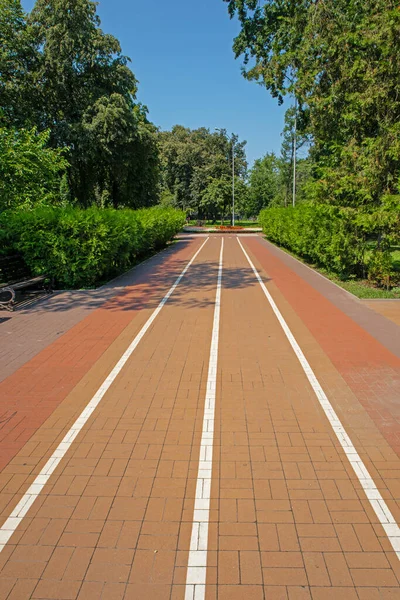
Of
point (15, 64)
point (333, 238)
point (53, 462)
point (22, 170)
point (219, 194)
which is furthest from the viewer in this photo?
point (219, 194)

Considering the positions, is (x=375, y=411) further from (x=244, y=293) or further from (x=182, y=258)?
(x=182, y=258)

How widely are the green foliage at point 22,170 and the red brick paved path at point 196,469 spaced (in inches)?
446

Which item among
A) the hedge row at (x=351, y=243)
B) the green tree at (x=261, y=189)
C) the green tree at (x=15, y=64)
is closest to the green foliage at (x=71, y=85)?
the green tree at (x=15, y=64)

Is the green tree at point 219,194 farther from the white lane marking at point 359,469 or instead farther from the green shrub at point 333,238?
the white lane marking at point 359,469

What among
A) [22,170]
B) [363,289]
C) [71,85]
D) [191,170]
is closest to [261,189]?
[191,170]

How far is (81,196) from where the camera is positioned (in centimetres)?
3284

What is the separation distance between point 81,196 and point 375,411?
105 ft

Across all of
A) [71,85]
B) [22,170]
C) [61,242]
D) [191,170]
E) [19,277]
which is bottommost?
[19,277]

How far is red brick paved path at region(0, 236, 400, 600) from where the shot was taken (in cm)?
276

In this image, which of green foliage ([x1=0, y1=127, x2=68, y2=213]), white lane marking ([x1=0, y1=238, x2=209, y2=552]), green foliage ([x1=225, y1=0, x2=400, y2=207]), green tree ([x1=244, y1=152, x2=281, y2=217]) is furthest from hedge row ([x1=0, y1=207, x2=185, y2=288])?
green tree ([x1=244, y1=152, x2=281, y2=217])

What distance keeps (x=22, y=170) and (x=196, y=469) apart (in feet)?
54.3

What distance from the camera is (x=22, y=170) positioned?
55.2ft

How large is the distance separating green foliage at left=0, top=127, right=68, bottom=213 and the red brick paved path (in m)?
11.3

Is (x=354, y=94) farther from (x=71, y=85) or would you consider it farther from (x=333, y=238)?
(x=71, y=85)
